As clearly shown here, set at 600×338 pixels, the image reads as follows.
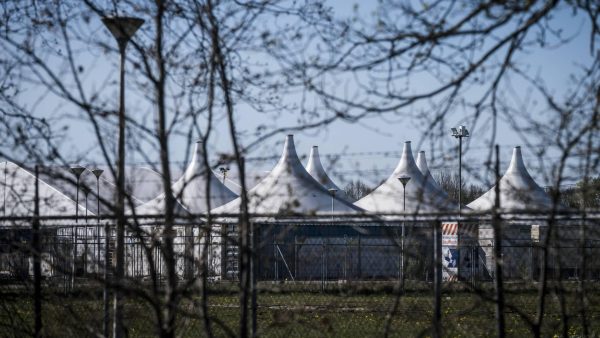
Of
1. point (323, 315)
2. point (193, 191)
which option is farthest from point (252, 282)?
point (193, 191)

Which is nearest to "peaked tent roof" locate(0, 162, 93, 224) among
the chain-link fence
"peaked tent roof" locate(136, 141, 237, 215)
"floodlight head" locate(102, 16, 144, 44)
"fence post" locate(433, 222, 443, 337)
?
the chain-link fence

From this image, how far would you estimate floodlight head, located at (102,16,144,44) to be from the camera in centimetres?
492

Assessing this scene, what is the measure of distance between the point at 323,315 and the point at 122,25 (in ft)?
32.6

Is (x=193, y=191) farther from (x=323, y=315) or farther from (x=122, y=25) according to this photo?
(x=122, y=25)

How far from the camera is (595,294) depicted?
7.34 metres

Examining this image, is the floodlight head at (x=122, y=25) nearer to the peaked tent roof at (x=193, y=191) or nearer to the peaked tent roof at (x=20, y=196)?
the peaked tent roof at (x=193, y=191)

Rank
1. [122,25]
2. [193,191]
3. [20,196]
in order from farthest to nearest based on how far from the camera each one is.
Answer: [193,191]
[20,196]
[122,25]

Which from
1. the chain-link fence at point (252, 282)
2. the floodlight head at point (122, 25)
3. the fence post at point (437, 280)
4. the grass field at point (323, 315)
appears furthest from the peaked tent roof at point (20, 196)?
the fence post at point (437, 280)

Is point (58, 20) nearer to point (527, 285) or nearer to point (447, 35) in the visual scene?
point (447, 35)

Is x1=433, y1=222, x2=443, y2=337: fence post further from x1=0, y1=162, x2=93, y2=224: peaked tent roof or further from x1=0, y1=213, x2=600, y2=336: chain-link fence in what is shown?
x1=0, y1=162, x2=93, y2=224: peaked tent roof

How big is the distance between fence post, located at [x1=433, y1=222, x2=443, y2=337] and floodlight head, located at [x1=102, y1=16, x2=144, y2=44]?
2.47m

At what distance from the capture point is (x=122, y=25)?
5.03m

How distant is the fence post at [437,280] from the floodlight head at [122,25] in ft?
8.12

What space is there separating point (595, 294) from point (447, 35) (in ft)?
11.3
